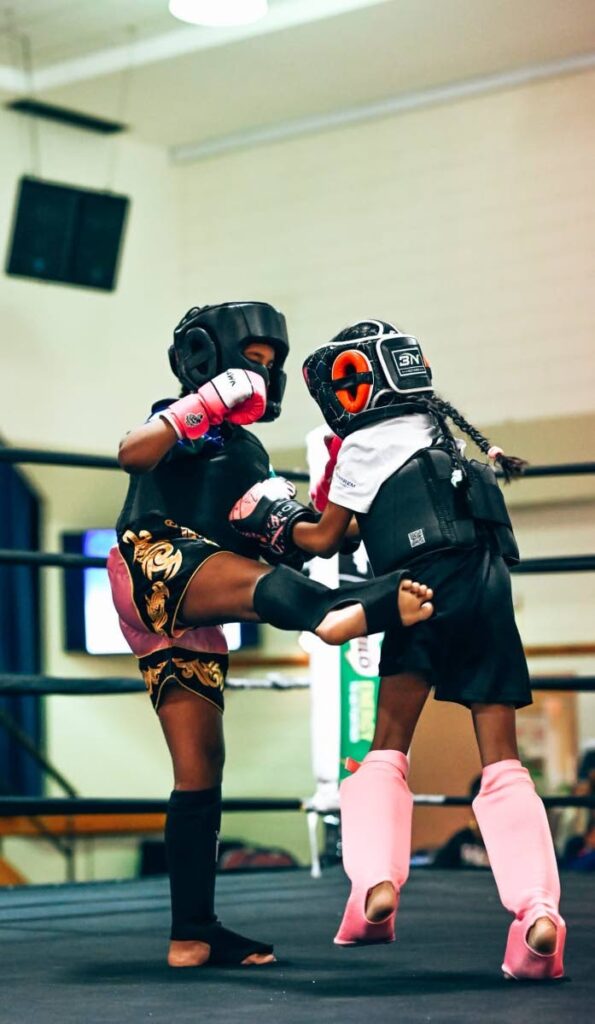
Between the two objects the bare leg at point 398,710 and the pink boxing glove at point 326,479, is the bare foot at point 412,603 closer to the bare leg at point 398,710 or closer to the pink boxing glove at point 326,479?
the bare leg at point 398,710

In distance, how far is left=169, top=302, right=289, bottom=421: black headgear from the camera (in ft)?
7.55

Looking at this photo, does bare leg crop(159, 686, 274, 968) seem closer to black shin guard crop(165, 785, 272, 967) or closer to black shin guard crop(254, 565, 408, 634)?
black shin guard crop(165, 785, 272, 967)

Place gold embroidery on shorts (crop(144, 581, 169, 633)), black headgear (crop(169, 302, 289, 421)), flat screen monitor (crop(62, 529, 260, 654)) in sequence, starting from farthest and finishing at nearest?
flat screen monitor (crop(62, 529, 260, 654)) → black headgear (crop(169, 302, 289, 421)) → gold embroidery on shorts (crop(144, 581, 169, 633))

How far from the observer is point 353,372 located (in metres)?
2.14

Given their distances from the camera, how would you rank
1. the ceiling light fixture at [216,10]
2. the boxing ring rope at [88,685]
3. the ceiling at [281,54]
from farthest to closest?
the ceiling at [281,54], the ceiling light fixture at [216,10], the boxing ring rope at [88,685]

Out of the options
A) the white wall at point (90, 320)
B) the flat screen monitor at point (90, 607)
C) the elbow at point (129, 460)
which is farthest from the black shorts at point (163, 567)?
the flat screen monitor at point (90, 607)

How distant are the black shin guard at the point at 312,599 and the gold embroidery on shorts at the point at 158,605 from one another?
171mm

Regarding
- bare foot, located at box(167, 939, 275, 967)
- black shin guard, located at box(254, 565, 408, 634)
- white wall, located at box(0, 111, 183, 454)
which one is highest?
white wall, located at box(0, 111, 183, 454)

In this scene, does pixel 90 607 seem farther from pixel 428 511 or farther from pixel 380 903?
pixel 380 903

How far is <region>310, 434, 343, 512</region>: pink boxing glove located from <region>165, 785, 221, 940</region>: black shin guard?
0.49m

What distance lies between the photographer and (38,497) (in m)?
7.41

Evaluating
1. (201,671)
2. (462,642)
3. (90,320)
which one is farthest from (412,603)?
(90,320)

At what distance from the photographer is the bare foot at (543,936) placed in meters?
1.85

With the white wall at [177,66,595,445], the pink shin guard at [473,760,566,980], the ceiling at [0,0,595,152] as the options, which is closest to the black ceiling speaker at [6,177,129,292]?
the ceiling at [0,0,595,152]
